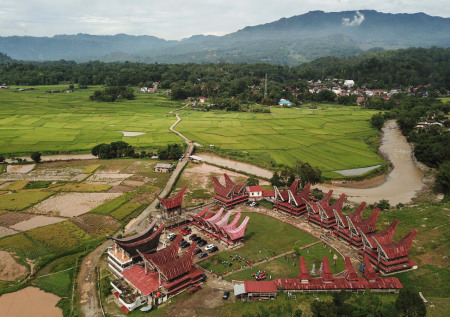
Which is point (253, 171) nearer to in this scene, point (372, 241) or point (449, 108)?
point (372, 241)

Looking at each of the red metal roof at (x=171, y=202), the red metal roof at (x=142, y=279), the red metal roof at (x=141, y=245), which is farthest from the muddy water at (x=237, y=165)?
the red metal roof at (x=142, y=279)

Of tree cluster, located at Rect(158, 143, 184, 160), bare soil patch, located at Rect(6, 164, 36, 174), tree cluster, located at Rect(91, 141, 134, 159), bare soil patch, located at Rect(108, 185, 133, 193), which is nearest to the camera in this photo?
bare soil patch, located at Rect(108, 185, 133, 193)

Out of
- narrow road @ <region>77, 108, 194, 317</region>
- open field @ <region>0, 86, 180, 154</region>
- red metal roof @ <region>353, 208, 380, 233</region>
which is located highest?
open field @ <region>0, 86, 180, 154</region>

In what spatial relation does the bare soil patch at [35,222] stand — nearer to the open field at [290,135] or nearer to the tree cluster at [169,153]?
the tree cluster at [169,153]

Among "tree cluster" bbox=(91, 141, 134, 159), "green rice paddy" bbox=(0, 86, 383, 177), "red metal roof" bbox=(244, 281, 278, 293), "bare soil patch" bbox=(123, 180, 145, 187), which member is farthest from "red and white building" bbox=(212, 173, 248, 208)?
"tree cluster" bbox=(91, 141, 134, 159)

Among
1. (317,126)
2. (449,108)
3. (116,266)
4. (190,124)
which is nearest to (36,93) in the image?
(190,124)

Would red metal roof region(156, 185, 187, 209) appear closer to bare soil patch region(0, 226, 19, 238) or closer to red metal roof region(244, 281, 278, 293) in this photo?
red metal roof region(244, 281, 278, 293)
